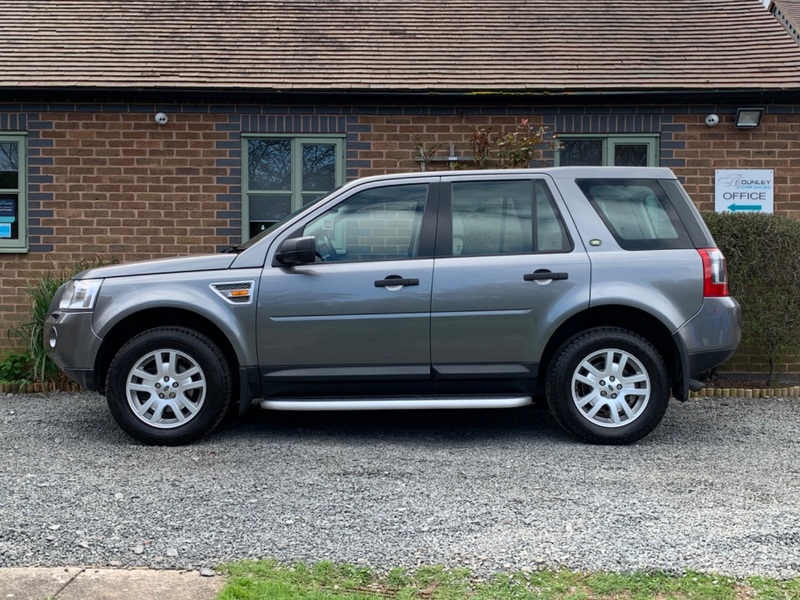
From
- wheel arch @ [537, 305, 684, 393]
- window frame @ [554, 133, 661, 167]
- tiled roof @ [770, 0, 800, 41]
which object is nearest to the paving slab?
wheel arch @ [537, 305, 684, 393]

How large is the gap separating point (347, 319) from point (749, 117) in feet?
18.1

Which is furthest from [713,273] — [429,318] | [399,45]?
[399,45]

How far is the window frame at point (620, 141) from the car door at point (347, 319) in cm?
390

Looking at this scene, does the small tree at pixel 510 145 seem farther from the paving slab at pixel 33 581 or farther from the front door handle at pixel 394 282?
the paving slab at pixel 33 581

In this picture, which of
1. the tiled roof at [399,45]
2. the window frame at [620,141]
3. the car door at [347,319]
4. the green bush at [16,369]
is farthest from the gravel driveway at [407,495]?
the tiled roof at [399,45]

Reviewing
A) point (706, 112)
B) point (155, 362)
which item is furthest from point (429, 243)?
point (706, 112)

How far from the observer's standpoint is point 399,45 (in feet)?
31.9

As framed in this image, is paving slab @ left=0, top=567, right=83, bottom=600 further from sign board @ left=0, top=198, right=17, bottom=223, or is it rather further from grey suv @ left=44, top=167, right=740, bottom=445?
sign board @ left=0, top=198, right=17, bottom=223

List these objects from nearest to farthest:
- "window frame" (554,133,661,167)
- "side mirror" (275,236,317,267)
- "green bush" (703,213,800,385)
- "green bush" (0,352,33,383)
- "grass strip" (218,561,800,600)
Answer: "grass strip" (218,561,800,600)
"side mirror" (275,236,317,267)
"green bush" (703,213,800,385)
"green bush" (0,352,33,383)
"window frame" (554,133,661,167)

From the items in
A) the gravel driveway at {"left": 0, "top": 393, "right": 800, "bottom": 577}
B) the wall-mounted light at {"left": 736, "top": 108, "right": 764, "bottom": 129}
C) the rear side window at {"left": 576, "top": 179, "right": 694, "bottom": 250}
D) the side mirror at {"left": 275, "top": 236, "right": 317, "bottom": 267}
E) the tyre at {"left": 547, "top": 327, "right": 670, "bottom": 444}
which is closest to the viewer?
the gravel driveway at {"left": 0, "top": 393, "right": 800, "bottom": 577}

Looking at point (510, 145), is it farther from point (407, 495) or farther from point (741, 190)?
point (407, 495)

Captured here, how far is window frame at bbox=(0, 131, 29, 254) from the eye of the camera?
28.9 ft

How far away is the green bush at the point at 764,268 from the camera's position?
738cm

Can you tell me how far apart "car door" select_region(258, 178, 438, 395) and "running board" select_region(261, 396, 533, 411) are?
89 millimetres
